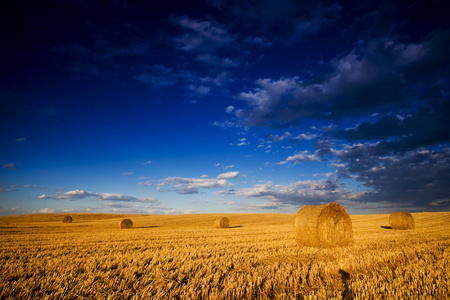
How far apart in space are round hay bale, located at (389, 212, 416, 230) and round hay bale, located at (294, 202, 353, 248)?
35.7 feet

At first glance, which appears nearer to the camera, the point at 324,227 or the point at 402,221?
the point at 324,227

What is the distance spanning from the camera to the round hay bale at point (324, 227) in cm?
987

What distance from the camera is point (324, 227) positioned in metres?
10.0

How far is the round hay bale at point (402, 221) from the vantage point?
58.3 feet

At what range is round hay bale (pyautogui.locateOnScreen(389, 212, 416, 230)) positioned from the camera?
17766mm

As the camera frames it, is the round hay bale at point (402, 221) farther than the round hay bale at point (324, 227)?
Yes

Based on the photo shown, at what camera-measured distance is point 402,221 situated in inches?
708

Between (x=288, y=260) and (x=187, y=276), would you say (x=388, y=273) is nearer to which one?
(x=288, y=260)

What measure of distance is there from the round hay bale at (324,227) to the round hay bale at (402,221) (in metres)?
10.9

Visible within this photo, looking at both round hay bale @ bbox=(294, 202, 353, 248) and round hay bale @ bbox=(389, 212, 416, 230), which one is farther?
round hay bale @ bbox=(389, 212, 416, 230)

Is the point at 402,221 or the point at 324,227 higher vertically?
the point at 324,227

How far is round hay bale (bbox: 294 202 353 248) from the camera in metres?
9.87

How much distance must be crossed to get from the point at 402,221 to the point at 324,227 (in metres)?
12.5

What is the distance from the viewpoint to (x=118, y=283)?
4.16 metres
